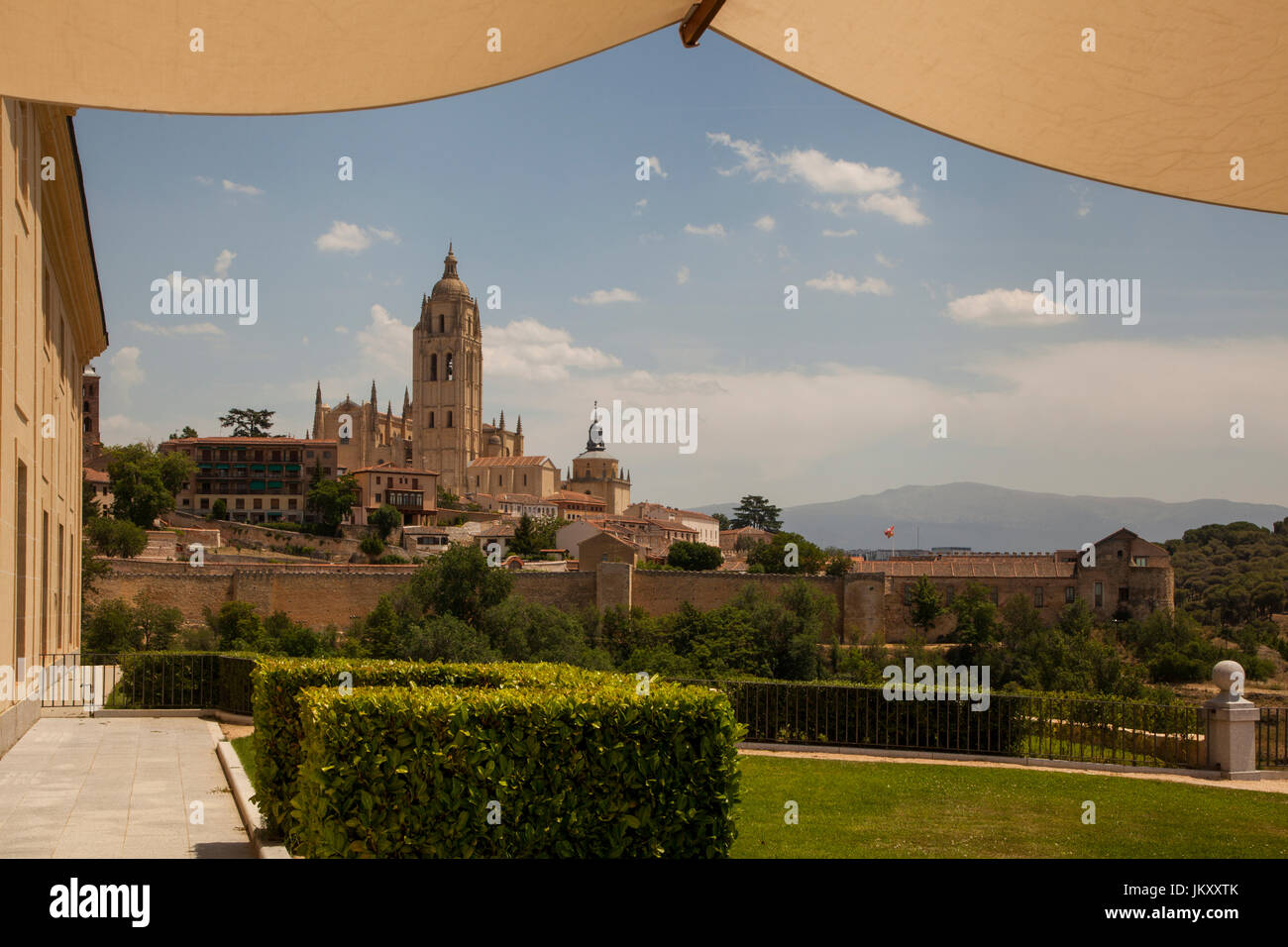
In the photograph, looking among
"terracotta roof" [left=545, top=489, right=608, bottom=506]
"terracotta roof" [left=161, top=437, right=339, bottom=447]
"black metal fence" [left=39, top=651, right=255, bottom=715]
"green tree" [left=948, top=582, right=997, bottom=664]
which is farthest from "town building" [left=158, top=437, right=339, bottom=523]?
"black metal fence" [left=39, top=651, right=255, bottom=715]

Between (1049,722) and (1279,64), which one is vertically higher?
(1279,64)

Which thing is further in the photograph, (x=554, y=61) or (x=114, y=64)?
(x=554, y=61)

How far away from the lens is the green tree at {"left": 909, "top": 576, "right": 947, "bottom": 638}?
61625mm

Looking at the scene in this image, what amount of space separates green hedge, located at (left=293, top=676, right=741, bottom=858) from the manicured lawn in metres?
1.72

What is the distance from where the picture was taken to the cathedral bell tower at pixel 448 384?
412 ft

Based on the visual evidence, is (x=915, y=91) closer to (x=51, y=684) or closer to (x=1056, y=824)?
(x=1056, y=824)

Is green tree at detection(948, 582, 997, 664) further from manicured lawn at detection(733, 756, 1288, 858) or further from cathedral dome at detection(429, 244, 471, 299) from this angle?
cathedral dome at detection(429, 244, 471, 299)

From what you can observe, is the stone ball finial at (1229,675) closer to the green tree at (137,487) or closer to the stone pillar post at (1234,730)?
the stone pillar post at (1234,730)

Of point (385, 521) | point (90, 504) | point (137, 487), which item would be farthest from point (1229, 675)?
point (385, 521)
